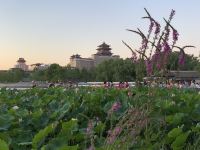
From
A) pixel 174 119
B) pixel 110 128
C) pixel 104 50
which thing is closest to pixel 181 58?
pixel 110 128

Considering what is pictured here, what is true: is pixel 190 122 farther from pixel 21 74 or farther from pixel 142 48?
pixel 21 74

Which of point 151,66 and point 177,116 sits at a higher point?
point 151,66

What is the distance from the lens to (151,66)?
129 inches

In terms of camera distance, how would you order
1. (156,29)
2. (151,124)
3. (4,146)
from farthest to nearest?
(151,124) < (156,29) < (4,146)

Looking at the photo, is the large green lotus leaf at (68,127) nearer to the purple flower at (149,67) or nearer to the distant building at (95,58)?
the purple flower at (149,67)

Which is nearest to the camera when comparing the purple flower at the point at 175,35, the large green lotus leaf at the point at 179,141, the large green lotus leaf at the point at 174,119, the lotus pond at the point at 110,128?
the lotus pond at the point at 110,128

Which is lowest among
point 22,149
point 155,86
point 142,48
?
point 22,149

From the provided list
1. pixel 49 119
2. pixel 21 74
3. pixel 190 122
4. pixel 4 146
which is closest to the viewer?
pixel 4 146

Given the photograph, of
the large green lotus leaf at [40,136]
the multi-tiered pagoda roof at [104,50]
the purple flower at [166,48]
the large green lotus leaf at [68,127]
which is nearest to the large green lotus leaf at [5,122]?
the large green lotus leaf at [68,127]

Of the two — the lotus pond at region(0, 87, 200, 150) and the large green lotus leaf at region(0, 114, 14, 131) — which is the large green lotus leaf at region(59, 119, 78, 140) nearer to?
the lotus pond at region(0, 87, 200, 150)

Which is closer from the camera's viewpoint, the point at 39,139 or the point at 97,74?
the point at 39,139

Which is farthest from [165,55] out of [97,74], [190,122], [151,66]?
[97,74]

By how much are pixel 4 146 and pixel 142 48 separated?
4.08 ft

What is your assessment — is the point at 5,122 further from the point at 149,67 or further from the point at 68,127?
the point at 149,67
